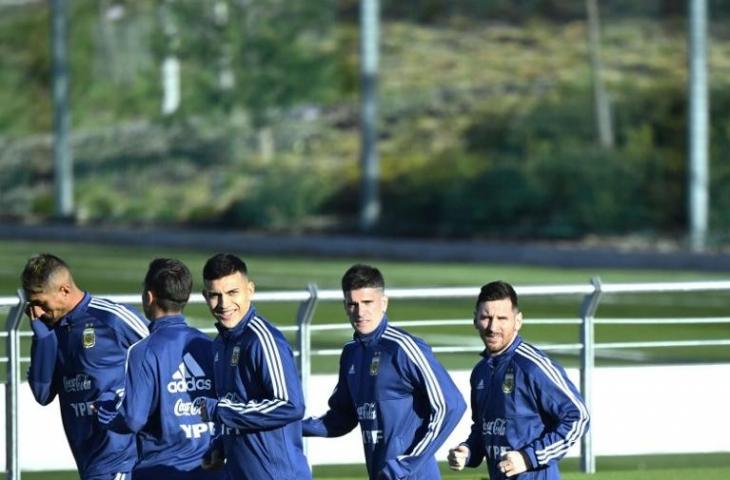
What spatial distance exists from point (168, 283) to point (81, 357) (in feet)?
2.58

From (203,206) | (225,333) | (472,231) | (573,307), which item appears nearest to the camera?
(225,333)

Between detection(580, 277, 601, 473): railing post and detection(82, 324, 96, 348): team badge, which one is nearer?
detection(82, 324, 96, 348): team badge

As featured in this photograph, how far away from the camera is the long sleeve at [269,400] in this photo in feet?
23.9

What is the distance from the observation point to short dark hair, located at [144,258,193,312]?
A: 7.51m

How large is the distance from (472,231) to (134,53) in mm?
22991

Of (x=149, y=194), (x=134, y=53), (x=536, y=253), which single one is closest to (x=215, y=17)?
(x=149, y=194)

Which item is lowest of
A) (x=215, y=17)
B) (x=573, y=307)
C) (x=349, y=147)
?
(x=573, y=307)

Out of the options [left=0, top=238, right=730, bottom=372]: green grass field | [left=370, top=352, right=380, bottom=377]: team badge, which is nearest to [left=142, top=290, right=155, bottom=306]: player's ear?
[left=370, top=352, right=380, bottom=377]: team badge

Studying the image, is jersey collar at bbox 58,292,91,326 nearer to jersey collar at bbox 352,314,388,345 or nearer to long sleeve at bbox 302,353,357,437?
long sleeve at bbox 302,353,357,437

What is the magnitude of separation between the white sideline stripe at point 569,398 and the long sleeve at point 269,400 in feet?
3.09

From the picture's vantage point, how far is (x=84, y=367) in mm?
8094

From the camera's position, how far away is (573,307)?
84.9 feet

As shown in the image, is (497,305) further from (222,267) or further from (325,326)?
(325,326)

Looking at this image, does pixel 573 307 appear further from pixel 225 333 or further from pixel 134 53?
pixel 134 53
